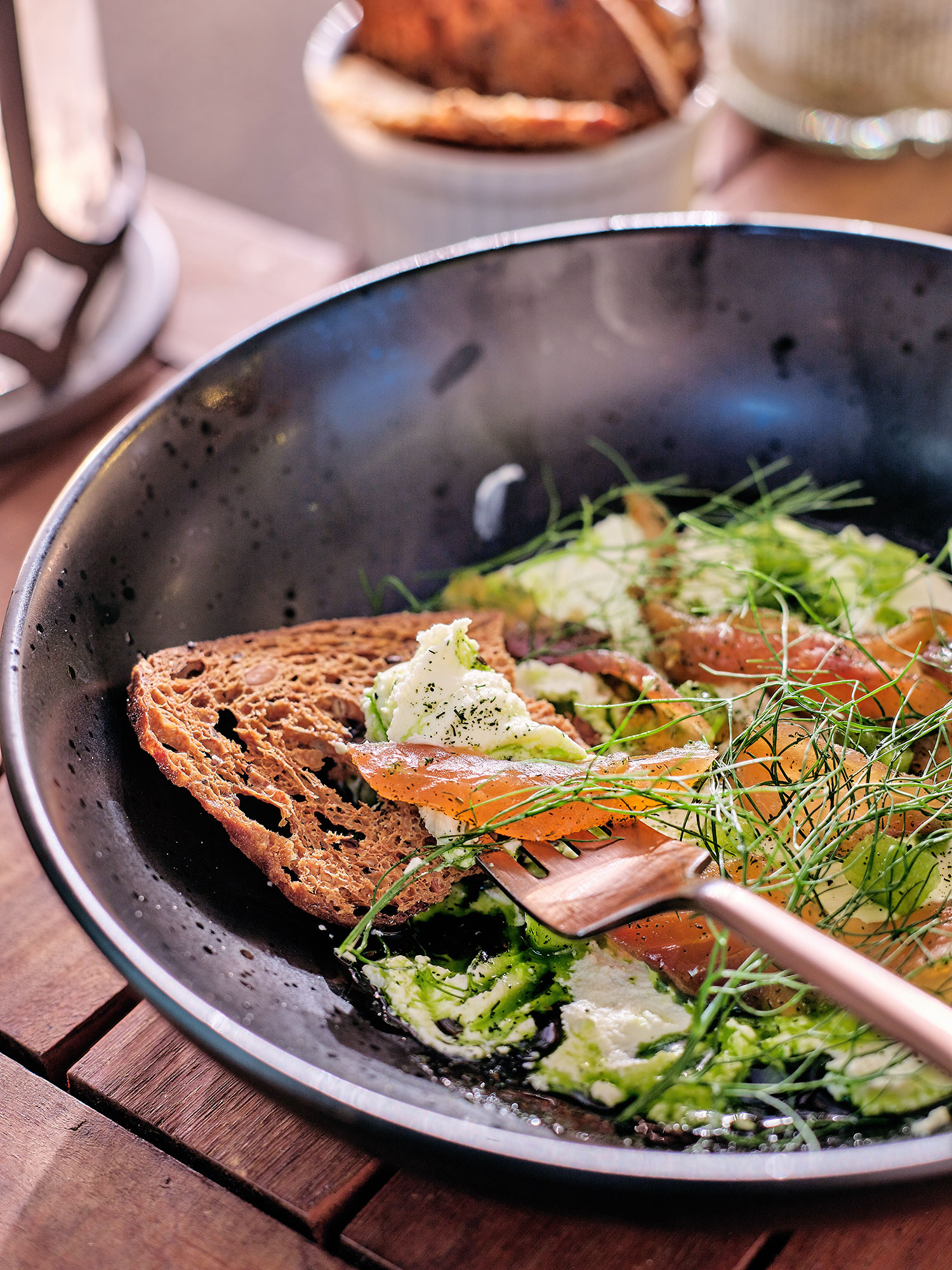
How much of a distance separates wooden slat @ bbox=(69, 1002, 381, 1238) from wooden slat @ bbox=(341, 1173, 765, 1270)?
0.09 ft

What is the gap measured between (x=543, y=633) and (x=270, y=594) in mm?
244

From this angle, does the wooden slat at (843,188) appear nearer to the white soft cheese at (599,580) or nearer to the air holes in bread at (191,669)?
the white soft cheese at (599,580)

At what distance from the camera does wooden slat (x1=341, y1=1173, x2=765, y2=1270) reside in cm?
72

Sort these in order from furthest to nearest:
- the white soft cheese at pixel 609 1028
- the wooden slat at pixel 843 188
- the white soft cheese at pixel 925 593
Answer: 1. the wooden slat at pixel 843 188
2. the white soft cheese at pixel 925 593
3. the white soft cheese at pixel 609 1028

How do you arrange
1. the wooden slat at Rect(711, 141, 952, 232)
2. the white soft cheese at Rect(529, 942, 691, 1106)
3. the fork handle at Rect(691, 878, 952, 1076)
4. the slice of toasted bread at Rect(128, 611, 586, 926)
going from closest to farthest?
the fork handle at Rect(691, 878, 952, 1076), the white soft cheese at Rect(529, 942, 691, 1106), the slice of toasted bread at Rect(128, 611, 586, 926), the wooden slat at Rect(711, 141, 952, 232)

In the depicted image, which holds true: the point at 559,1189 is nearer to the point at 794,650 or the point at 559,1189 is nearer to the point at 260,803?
the point at 260,803

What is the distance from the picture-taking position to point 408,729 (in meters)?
0.87

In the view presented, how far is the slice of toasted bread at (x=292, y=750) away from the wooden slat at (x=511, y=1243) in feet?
0.62

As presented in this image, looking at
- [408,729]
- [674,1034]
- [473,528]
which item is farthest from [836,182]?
[674,1034]

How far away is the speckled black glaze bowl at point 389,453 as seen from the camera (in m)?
0.78

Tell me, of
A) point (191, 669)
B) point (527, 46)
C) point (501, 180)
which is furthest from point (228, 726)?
point (527, 46)

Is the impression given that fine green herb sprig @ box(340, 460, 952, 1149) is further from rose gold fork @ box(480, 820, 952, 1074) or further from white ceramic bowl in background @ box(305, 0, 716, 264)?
white ceramic bowl in background @ box(305, 0, 716, 264)

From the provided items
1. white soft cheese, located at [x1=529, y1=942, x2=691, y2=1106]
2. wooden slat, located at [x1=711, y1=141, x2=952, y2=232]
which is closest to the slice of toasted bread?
white soft cheese, located at [x1=529, y1=942, x2=691, y2=1106]

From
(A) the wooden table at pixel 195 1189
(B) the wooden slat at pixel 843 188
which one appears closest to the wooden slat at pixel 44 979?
(A) the wooden table at pixel 195 1189
